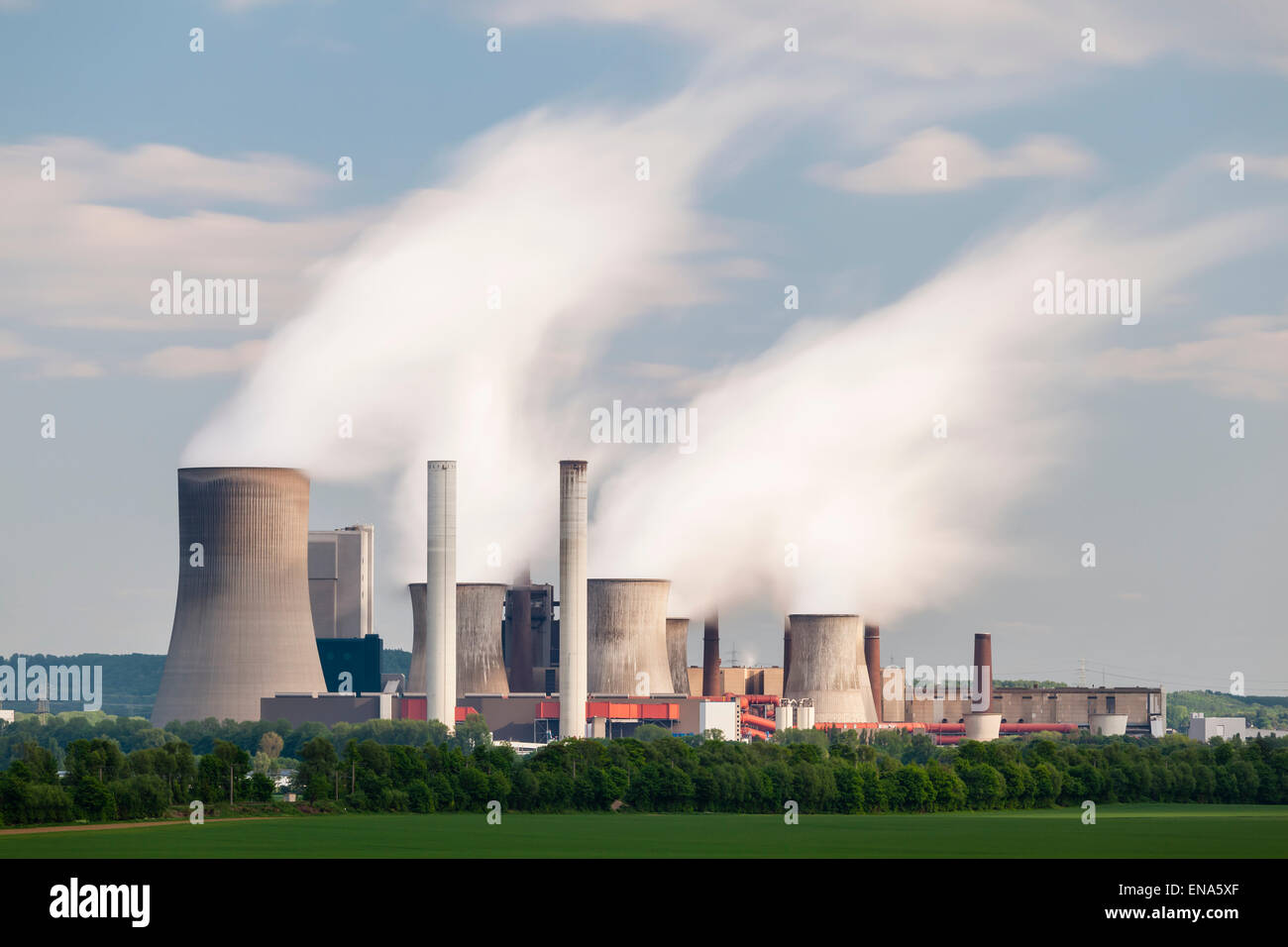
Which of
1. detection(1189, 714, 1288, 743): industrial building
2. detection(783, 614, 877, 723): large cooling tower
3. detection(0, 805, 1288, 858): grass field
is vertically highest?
detection(783, 614, 877, 723): large cooling tower

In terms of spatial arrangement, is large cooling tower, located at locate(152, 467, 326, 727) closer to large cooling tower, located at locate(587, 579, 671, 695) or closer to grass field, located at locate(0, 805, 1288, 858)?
large cooling tower, located at locate(587, 579, 671, 695)

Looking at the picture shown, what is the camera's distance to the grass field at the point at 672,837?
150ft

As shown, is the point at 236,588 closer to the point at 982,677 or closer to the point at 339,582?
the point at 339,582

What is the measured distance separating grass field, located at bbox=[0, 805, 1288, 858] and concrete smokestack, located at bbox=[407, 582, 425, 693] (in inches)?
1830

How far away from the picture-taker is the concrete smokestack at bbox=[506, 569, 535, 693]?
118875 millimetres

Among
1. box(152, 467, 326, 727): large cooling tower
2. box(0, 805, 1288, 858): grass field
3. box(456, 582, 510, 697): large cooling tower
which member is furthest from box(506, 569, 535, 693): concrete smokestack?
box(0, 805, 1288, 858): grass field

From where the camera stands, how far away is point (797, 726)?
11231cm

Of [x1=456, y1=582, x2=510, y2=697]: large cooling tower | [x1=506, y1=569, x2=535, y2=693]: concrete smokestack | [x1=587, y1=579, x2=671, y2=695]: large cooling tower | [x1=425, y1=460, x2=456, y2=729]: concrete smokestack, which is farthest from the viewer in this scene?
[x1=506, y1=569, x2=535, y2=693]: concrete smokestack

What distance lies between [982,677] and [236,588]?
51.5 metres

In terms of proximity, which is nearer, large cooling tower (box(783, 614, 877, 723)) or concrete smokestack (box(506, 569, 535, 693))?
large cooling tower (box(783, 614, 877, 723))

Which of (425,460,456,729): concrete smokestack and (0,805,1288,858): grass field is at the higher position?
(425,460,456,729): concrete smokestack
